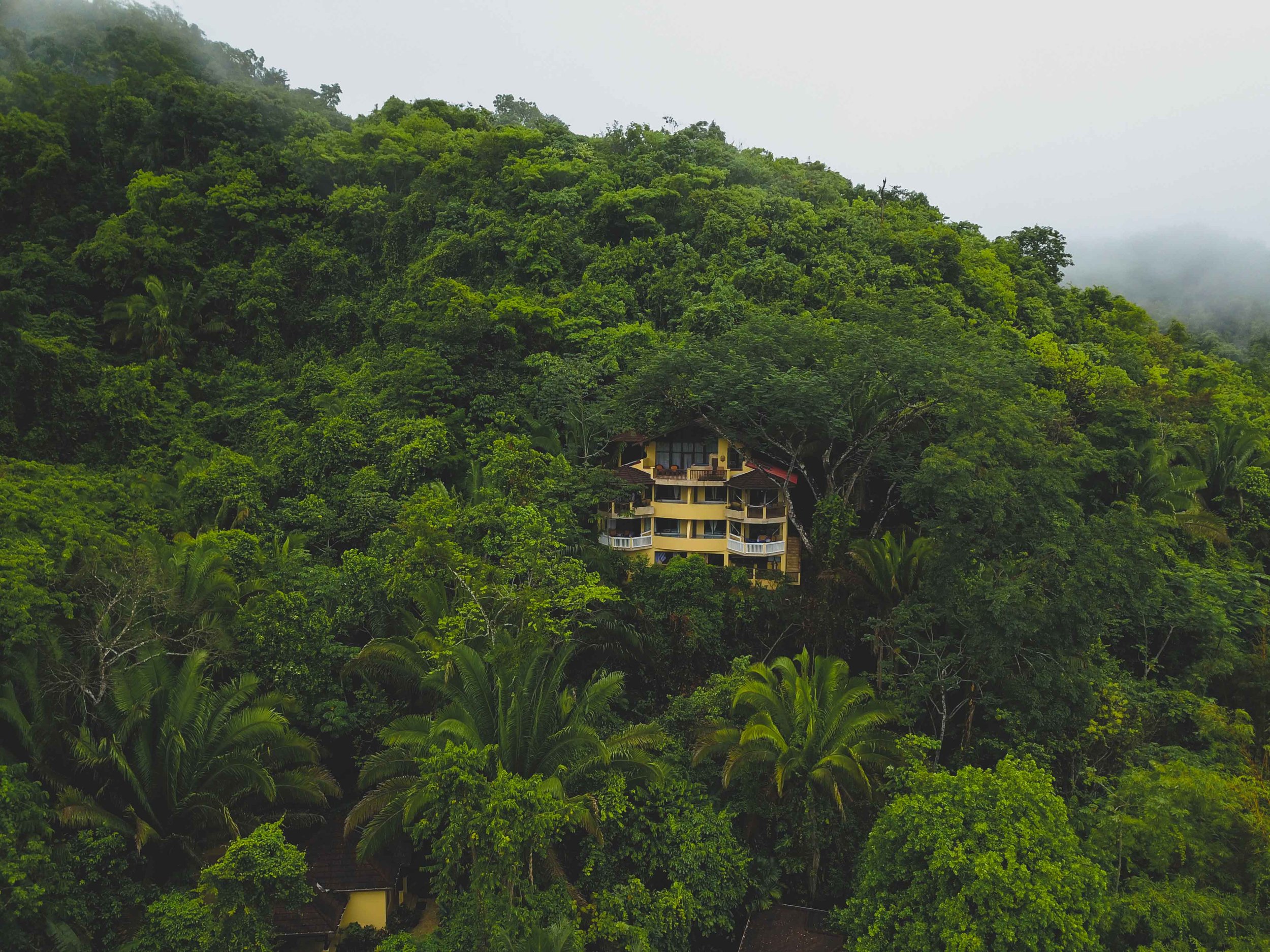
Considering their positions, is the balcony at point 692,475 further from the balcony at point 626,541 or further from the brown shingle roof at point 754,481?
the balcony at point 626,541

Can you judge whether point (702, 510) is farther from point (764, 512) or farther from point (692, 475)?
point (764, 512)

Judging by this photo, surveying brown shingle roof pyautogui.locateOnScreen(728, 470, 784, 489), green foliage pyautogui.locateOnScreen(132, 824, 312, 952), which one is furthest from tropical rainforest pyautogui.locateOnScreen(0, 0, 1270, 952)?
brown shingle roof pyautogui.locateOnScreen(728, 470, 784, 489)

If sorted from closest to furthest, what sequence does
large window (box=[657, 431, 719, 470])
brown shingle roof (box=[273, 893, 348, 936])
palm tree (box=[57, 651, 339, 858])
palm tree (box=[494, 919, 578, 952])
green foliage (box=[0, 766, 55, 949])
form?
1. green foliage (box=[0, 766, 55, 949])
2. palm tree (box=[494, 919, 578, 952])
3. palm tree (box=[57, 651, 339, 858])
4. brown shingle roof (box=[273, 893, 348, 936])
5. large window (box=[657, 431, 719, 470])

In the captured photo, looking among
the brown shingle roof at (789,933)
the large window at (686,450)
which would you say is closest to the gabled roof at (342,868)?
the brown shingle roof at (789,933)

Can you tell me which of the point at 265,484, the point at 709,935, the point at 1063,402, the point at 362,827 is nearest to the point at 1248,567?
the point at 1063,402

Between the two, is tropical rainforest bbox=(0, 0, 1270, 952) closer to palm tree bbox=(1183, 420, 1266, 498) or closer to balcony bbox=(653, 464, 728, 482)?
palm tree bbox=(1183, 420, 1266, 498)

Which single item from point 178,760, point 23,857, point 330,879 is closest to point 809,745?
point 330,879
